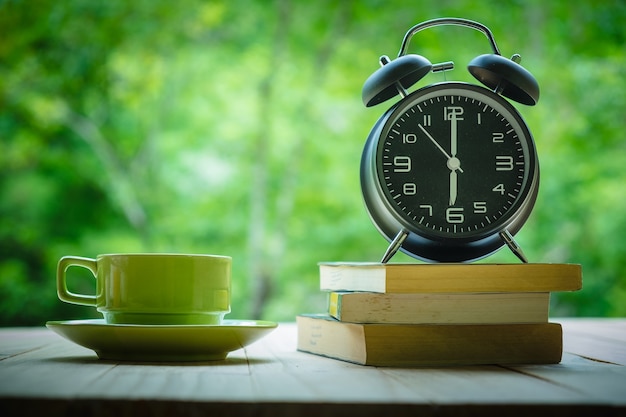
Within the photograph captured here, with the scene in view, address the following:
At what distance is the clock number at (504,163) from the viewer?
967 mm

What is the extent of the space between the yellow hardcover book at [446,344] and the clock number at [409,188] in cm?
17

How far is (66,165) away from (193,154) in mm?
944

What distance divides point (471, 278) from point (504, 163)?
0.17 m

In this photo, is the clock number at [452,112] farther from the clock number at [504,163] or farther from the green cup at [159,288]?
the green cup at [159,288]

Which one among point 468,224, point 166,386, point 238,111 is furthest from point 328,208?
point 166,386

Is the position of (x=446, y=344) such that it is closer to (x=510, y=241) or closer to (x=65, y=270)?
→ (x=510, y=241)

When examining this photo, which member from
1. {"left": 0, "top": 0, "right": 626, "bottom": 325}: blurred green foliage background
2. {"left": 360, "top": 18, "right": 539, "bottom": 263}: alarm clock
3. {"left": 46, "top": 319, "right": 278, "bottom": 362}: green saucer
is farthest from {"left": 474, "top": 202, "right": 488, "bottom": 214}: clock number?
{"left": 0, "top": 0, "right": 626, "bottom": 325}: blurred green foliage background

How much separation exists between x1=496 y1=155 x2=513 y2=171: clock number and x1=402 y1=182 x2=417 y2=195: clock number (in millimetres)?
104

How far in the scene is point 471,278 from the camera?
87cm

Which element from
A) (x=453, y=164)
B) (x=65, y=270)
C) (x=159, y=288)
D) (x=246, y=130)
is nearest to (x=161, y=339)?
(x=159, y=288)

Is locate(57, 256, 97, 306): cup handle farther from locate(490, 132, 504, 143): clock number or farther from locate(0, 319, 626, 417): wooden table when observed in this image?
locate(490, 132, 504, 143): clock number

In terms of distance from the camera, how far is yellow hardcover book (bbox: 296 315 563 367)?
0.85 metres

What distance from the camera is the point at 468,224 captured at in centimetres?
96

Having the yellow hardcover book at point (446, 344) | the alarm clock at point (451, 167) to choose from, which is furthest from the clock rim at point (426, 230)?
the yellow hardcover book at point (446, 344)
